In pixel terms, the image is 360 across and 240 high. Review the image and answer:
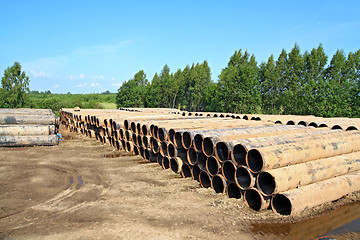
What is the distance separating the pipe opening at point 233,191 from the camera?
26.7 feet

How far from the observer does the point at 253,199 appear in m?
7.69

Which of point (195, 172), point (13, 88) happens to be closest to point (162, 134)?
point (195, 172)

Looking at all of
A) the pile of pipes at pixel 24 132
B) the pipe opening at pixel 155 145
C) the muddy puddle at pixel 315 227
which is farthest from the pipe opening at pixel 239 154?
the pile of pipes at pixel 24 132

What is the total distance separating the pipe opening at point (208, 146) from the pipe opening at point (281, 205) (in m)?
2.71

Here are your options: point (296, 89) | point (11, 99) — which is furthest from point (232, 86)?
point (11, 99)

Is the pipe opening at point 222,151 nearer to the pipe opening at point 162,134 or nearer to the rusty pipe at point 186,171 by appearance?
the rusty pipe at point 186,171

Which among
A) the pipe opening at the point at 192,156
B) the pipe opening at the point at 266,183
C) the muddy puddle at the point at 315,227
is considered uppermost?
the pipe opening at the point at 192,156

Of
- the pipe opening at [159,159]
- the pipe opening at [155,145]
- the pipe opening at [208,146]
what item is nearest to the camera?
the pipe opening at [208,146]

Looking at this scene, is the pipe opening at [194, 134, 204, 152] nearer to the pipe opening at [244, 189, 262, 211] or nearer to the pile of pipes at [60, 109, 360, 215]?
the pile of pipes at [60, 109, 360, 215]

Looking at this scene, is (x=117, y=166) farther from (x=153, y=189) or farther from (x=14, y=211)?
(x=14, y=211)

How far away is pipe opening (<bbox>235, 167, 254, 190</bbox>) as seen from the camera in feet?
24.9

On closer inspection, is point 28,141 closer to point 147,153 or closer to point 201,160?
point 147,153

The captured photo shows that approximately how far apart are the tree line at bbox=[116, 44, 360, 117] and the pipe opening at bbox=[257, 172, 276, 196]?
28.3 meters

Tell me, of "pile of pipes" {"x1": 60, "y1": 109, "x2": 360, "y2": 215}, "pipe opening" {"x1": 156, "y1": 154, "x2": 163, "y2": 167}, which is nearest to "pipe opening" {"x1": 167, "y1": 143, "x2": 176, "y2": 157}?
"pile of pipes" {"x1": 60, "y1": 109, "x2": 360, "y2": 215}
